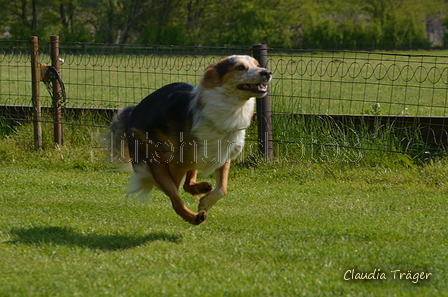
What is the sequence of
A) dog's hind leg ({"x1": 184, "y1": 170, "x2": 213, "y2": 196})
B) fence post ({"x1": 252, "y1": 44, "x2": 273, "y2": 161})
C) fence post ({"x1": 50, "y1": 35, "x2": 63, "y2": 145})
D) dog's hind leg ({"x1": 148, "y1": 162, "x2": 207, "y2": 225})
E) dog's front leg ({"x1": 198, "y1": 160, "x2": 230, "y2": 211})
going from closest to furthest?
dog's hind leg ({"x1": 148, "y1": 162, "x2": 207, "y2": 225}) < dog's front leg ({"x1": 198, "y1": 160, "x2": 230, "y2": 211}) < dog's hind leg ({"x1": 184, "y1": 170, "x2": 213, "y2": 196}) < fence post ({"x1": 252, "y1": 44, "x2": 273, "y2": 161}) < fence post ({"x1": 50, "y1": 35, "x2": 63, "y2": 145})

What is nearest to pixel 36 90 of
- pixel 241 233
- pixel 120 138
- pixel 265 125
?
pixel 120 138

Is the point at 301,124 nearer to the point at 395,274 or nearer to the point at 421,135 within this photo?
the point at 421,135

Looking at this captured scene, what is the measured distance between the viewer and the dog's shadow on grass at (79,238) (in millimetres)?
4820

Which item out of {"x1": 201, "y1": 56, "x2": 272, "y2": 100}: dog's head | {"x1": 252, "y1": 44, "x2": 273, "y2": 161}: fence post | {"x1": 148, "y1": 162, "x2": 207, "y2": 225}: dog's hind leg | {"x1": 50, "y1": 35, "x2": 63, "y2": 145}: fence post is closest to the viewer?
{"x1": 201, "y1": 56, "x2": 272, "y2": 100}: dog's head

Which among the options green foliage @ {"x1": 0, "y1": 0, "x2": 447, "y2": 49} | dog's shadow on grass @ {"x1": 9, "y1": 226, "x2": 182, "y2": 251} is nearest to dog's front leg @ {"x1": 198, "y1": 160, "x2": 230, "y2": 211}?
dog's shadow on grass @ {"x1": 9, "y1": 226, "x2": 182, "y2": 251}

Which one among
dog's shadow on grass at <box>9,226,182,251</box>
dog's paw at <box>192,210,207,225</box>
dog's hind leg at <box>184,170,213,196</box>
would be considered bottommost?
dog's shadow on grass at <box>9,226,182,251</box>

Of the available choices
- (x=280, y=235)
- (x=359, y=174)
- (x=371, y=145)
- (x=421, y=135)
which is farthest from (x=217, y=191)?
(x=421, y=135)

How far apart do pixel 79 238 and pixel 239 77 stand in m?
2.04

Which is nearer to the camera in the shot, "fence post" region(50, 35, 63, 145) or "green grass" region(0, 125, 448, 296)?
"green grass" region(0, 125, 448, 296)

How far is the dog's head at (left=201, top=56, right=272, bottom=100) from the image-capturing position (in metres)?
4.82

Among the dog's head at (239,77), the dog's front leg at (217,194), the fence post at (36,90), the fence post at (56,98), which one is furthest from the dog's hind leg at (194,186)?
the fence post at (36,90)

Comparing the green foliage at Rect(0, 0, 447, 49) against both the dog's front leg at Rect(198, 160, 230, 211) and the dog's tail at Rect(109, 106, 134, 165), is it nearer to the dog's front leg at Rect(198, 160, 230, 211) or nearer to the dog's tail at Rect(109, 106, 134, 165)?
the dog's tail at Rect(109, 106, 134, 165)

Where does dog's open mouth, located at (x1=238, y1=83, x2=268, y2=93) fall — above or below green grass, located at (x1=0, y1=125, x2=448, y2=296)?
above

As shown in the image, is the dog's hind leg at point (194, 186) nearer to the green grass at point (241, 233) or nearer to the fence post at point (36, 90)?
the green grass at point (241, 233)
